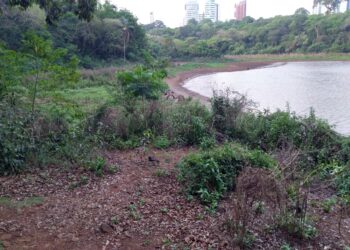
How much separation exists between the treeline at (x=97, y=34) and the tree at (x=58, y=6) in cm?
2378

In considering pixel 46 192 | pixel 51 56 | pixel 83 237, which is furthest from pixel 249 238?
pixel 51 56

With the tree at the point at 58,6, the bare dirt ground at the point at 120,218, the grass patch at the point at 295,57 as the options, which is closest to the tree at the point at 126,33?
the grass patch at the point at 295,57

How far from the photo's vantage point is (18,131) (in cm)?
690

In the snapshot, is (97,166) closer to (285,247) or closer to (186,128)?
(186,128)

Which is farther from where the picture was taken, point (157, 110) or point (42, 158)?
point (157, 110)

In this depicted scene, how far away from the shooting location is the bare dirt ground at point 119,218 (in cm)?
452

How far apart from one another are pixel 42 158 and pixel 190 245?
3605 millimetres

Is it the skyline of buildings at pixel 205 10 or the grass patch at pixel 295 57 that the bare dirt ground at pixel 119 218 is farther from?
the skyline of buildings at pixel 205 10

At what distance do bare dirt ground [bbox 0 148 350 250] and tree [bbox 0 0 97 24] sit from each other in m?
2.80

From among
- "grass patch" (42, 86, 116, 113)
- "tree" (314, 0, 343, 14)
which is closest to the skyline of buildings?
"tree" (314, 0, 343, 14)

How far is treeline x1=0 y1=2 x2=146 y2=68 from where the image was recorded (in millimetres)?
31953

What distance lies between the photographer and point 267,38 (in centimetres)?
7769

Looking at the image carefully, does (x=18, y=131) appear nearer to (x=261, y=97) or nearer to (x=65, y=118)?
(x=65, y=118)

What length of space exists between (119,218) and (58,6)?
4.49m
